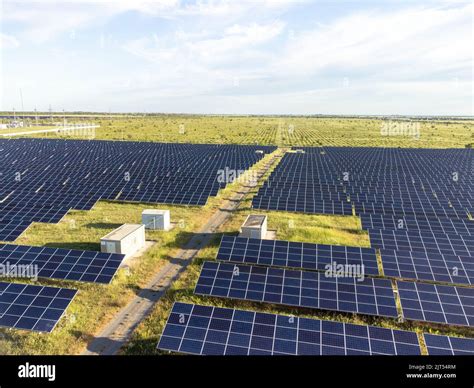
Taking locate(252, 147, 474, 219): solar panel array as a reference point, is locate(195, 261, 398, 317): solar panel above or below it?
below

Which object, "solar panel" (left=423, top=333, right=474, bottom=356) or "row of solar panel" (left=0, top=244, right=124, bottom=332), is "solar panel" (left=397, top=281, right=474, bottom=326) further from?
"row of solar panel" (left=0, top=244, right=124, bottom=332)

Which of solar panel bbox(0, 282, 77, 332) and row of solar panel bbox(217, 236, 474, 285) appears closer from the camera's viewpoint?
solar panel bbox(0, 282, 77, 332)

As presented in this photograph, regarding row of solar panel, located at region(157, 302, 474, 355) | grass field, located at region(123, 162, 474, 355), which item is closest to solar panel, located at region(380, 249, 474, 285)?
grass field, located at region(123, 162, 474, 355)

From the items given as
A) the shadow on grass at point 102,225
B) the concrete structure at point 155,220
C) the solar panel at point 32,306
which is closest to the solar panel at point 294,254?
the concrete structure at point 155,220

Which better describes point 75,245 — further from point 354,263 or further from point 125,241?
point 354,263

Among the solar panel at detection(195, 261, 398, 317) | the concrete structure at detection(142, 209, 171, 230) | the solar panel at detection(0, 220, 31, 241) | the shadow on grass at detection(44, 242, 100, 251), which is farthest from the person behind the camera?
the concrete structure at detection(142, 209, 171, 230)

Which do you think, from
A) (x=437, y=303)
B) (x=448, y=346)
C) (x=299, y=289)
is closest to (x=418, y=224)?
(x=437, y=303)
